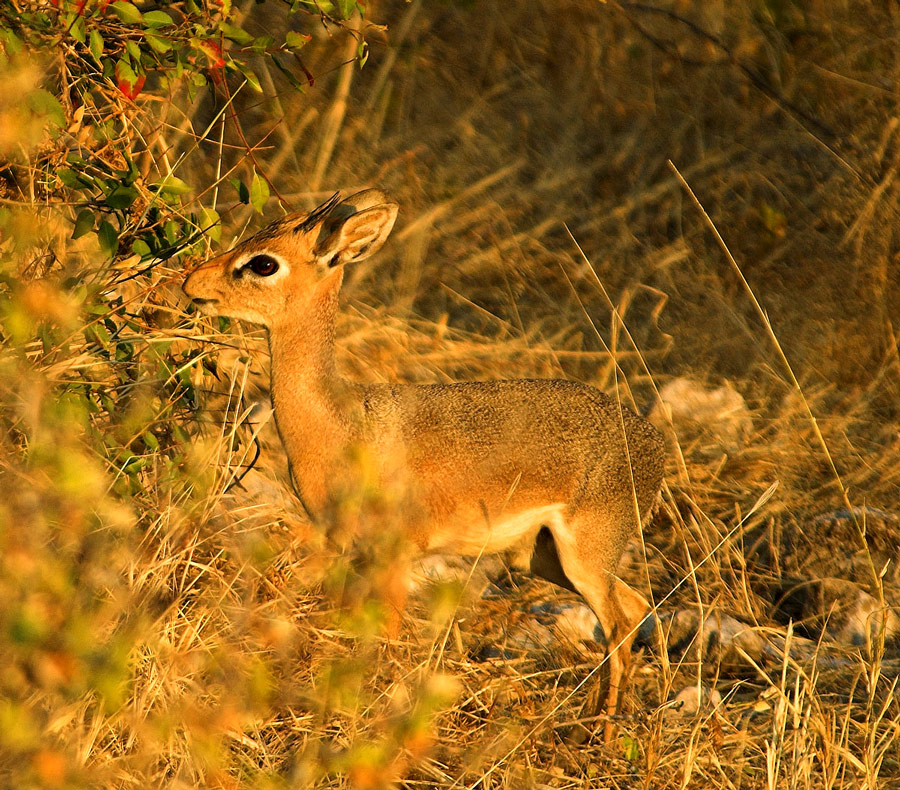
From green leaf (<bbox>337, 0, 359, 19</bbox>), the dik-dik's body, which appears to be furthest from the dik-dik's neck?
green leaf (<bbox>337, 0, 359, 19</bbox>)

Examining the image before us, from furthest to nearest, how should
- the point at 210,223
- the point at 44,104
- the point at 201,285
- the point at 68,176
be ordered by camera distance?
1. the point at 201,285
2. the point at 210,223
3. the point at 68,176
4. the point at 44,104

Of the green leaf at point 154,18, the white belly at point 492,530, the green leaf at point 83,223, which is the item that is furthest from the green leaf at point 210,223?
the white belly at point 492,530

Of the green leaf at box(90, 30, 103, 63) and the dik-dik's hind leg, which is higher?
the green leaf at box(90, 30, 103, 63)

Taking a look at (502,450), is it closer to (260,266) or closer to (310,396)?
(310,396)

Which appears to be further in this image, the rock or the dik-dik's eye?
the rock

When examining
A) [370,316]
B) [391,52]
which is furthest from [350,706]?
[391,52]

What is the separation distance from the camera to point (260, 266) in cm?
381

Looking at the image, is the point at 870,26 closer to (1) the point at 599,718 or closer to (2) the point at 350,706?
(1) the point at 599,718

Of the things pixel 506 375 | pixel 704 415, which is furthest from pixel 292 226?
pixel 704 415

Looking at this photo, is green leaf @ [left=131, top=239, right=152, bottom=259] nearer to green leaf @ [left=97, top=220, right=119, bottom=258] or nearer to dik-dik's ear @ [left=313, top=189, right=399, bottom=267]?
green leaf @ [left=97, top=220, right=119, bottom=258]

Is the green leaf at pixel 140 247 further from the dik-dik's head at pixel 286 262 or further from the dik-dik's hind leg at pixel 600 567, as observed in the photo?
the dik-dik's hind leg at pixel 600 567

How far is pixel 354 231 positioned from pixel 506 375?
2.03 meters

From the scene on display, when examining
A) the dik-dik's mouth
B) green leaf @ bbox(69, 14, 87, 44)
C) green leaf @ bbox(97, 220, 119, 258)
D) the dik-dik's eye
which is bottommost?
the dik-dik's mouth

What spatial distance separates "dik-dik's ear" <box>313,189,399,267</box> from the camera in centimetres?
374
